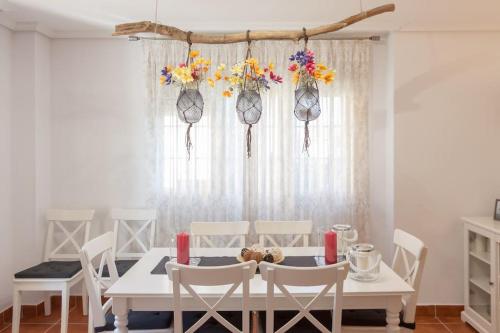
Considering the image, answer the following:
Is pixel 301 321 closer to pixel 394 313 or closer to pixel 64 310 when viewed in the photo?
pixel 394 313

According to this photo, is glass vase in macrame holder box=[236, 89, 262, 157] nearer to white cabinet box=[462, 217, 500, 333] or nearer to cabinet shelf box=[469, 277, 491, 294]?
white cabinet box=[462, 217, 500, 333]

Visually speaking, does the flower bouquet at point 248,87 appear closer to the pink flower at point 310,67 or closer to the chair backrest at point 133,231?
the pink flower at point 310,67

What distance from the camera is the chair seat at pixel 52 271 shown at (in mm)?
3096

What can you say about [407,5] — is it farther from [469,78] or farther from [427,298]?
[427,298]

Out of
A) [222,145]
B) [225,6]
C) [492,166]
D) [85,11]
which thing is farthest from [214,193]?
[492,166]

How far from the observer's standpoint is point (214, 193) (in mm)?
3711

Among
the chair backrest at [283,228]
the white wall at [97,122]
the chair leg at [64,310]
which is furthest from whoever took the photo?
the white wall at [97,122]

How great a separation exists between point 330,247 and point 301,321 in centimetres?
48

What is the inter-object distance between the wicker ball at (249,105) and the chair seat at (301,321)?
1174 millimetres

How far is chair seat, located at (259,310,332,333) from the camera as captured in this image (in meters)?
2.19

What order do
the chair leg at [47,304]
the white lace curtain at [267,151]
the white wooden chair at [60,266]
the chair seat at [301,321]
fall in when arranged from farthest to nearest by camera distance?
the white lace curtain at [267,151], the chair leg at [47,304], the white wooden chair at [60,266], the chair seat at [301,321]

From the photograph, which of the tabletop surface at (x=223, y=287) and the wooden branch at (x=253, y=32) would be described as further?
the wooden branch at (x=253, y=32)

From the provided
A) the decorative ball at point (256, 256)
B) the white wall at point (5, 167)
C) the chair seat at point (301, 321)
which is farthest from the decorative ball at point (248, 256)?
the white wall at point (5, 167)

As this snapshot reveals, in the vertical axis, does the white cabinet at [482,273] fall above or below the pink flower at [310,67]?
below
